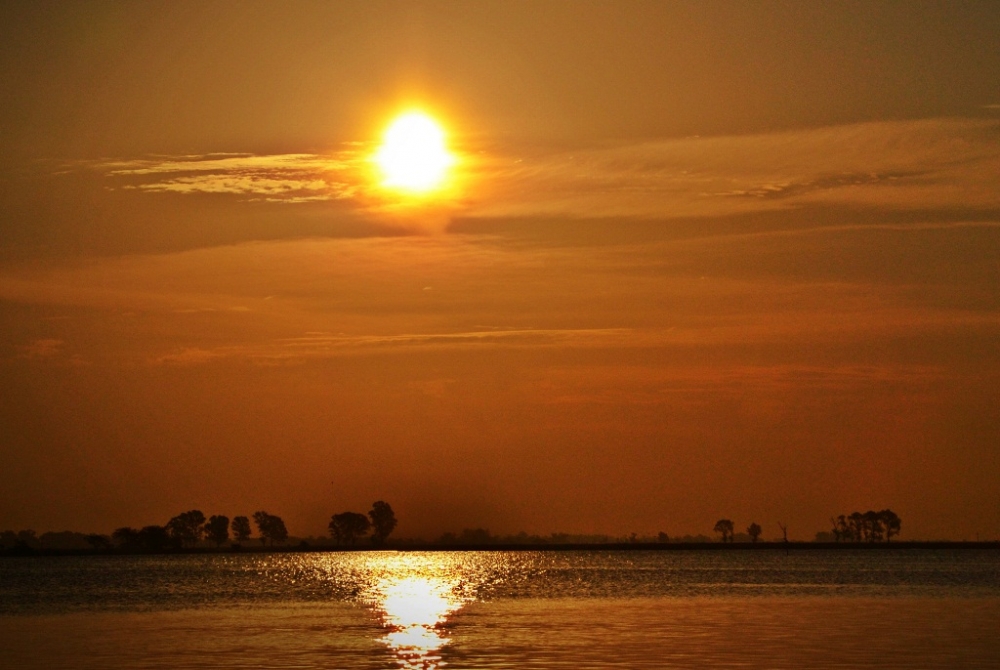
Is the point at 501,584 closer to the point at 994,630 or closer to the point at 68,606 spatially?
the point at 68,606

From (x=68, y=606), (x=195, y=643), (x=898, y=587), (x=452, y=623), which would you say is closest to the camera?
(x=195, y=643)

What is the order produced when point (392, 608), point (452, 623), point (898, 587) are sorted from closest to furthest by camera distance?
point (452, 623), point (392, 608), point (898, 587)

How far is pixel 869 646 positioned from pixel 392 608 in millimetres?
35883

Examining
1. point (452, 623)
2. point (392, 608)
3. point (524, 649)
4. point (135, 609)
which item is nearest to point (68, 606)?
point (135, 609)

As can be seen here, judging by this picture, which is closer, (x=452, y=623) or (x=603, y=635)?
(x=603, y=635)

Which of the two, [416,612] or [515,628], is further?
[416,612]

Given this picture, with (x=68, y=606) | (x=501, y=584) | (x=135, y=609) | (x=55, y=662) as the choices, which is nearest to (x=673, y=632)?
(x=55, y=662)

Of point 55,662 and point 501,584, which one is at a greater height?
point 501,584

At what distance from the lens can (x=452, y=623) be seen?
66625 mm

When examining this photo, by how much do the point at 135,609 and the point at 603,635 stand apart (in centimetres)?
3866

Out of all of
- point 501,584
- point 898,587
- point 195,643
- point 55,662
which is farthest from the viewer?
point 501,584

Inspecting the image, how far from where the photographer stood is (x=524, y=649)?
173 feet

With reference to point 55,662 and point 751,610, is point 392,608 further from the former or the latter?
point 55,662

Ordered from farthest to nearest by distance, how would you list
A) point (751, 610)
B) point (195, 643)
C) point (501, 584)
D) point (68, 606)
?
point (501, 584)
point (68, 606)
point (751, 610)
point (195, 643)
